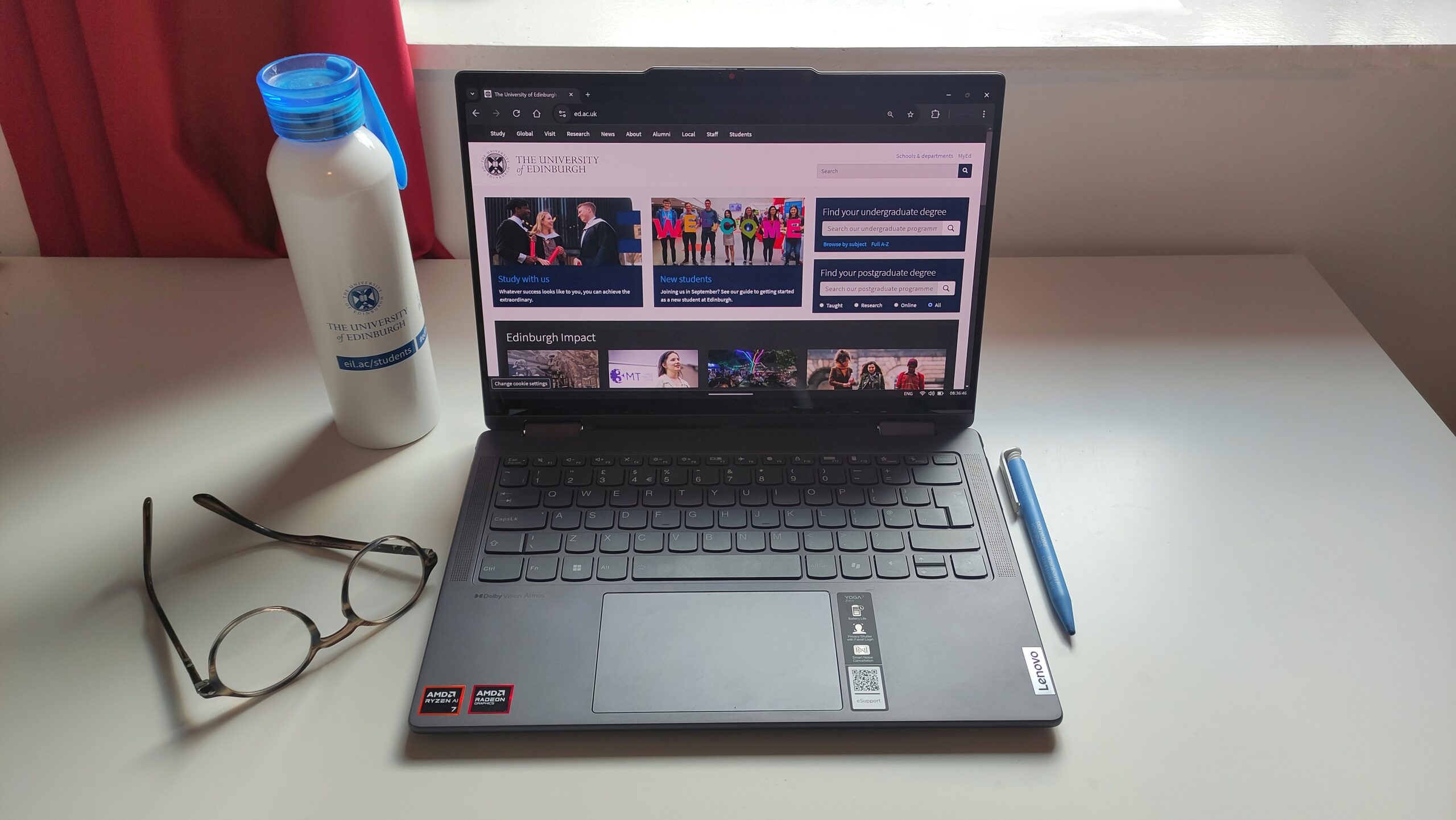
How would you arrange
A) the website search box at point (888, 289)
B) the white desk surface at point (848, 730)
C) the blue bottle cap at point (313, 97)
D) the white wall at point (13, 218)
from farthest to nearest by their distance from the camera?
the white wall at point (13, 218)
the website search box at point (888, 289)
the blue bottle cap at point (313, 97)
the white desk surface at point (848, 730)

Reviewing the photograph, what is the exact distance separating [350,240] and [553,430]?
0.21 meters

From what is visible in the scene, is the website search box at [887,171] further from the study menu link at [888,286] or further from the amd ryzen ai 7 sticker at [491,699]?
the amd ryzen ai 7 sticker at [491,699]

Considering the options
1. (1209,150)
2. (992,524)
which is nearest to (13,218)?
(992,524)

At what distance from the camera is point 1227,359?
2.95 feet

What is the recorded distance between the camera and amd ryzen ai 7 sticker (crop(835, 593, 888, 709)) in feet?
1.88

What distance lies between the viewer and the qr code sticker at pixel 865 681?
58 cm

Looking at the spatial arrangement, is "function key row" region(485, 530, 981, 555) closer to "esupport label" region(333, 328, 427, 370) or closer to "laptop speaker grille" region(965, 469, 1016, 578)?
"laptop speaker grille" region(965, 469, 1016, 578)

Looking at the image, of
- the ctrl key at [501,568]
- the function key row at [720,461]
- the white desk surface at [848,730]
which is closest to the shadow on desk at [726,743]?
the white desk surface at [848,730]

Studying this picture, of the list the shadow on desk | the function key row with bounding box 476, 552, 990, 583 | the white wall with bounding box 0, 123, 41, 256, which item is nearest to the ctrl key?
the function key row with bounding box 476, 552, 990, 583

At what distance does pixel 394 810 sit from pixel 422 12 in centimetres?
83

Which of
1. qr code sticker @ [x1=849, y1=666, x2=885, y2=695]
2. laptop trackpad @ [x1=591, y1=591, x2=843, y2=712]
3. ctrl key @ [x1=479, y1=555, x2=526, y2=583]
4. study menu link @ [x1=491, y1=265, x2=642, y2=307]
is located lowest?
qr code sticker @ [x1=849, y1=666, x2=885, y2=695]

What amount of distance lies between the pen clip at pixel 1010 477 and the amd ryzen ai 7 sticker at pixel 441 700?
0.41 meters

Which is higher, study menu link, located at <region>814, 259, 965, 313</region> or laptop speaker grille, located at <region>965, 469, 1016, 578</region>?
study menu link, located at <region>814, 259, 965, 313</region>

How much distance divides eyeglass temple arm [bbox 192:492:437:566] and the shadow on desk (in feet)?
0.49
